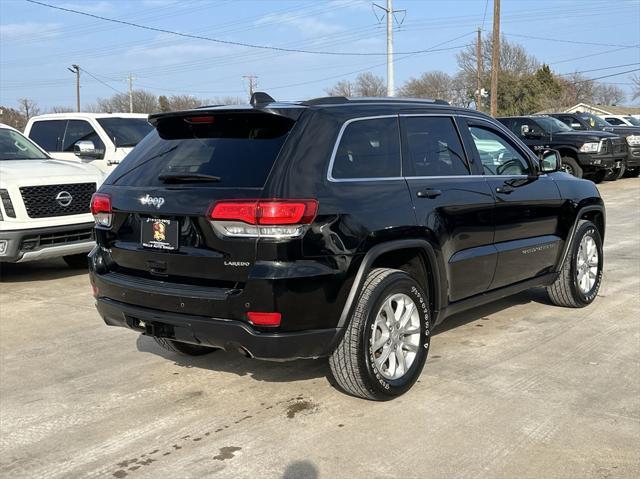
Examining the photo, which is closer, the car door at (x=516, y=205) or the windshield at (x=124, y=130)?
the car door at (x=516, y=205)

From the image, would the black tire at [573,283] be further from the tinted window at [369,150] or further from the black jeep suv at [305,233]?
the tinted window at [369,150]

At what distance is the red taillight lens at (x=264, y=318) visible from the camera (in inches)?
139

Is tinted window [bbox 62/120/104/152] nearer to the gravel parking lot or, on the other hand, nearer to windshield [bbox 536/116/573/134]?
the gravel parking lot

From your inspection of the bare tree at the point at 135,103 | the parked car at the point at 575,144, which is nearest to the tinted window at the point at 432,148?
the parked car at the point at 575,144

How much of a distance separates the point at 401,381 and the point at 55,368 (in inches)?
102

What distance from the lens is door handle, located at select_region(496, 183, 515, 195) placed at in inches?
201

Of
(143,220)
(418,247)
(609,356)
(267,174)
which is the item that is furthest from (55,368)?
(609,356)

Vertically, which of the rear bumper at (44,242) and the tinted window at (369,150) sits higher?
the tinted window at (369,150)

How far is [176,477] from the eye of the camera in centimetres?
329

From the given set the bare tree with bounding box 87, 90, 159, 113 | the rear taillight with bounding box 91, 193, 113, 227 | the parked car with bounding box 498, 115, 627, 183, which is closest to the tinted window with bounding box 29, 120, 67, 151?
the rear taillight with bounding box 91, 193, 113, 227

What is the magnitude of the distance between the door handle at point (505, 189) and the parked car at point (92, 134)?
6998 mm

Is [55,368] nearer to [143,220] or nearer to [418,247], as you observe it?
[143,220]

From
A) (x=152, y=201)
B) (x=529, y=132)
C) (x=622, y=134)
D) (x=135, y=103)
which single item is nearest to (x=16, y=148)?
(x=152, y=201)

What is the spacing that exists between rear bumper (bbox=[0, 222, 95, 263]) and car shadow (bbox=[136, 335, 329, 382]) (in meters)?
2.92
